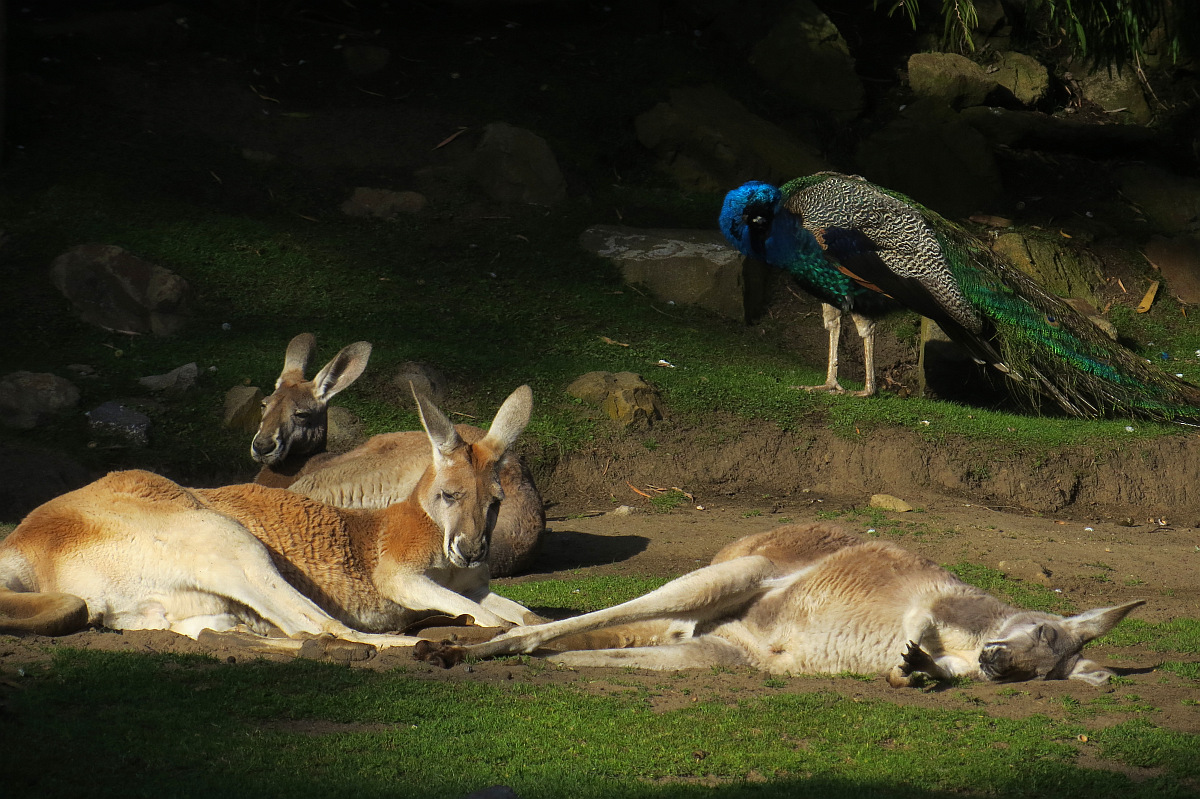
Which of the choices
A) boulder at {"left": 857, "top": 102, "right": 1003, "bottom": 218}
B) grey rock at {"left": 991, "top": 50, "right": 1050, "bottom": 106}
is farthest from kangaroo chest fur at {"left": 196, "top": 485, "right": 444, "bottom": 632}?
grey rock at {"left": 991, "top": 50, "right": 1050, "bottom": 106}

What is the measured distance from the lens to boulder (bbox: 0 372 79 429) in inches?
324

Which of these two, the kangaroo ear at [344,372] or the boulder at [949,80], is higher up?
the boulder at [949,80]

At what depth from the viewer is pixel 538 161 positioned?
1245cm

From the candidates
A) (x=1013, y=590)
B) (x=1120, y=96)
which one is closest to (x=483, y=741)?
(x=1013, y=590)

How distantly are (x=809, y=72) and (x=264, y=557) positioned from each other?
37.0ft

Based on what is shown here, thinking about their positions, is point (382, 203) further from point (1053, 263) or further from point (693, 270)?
point (1053, 263)

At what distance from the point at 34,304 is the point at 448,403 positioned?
3.55 meters

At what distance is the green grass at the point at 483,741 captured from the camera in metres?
3.18

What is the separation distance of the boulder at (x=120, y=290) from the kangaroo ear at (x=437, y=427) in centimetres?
560

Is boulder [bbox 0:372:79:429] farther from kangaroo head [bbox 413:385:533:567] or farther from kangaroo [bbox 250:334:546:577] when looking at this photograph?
kangaroo head [bbox 413:385:533:567]

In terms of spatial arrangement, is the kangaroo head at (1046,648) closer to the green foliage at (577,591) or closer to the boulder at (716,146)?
the green foliage at (577,591)

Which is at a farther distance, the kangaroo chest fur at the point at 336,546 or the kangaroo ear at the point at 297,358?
the kangaroo ear at the point at 297,358

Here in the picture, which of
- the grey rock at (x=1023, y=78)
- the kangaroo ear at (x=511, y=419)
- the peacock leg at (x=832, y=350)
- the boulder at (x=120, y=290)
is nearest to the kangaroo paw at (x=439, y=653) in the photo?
the kangaroo ear at (x=511, y=419)

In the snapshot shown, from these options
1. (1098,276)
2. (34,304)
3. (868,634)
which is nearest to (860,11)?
(1098,276)
